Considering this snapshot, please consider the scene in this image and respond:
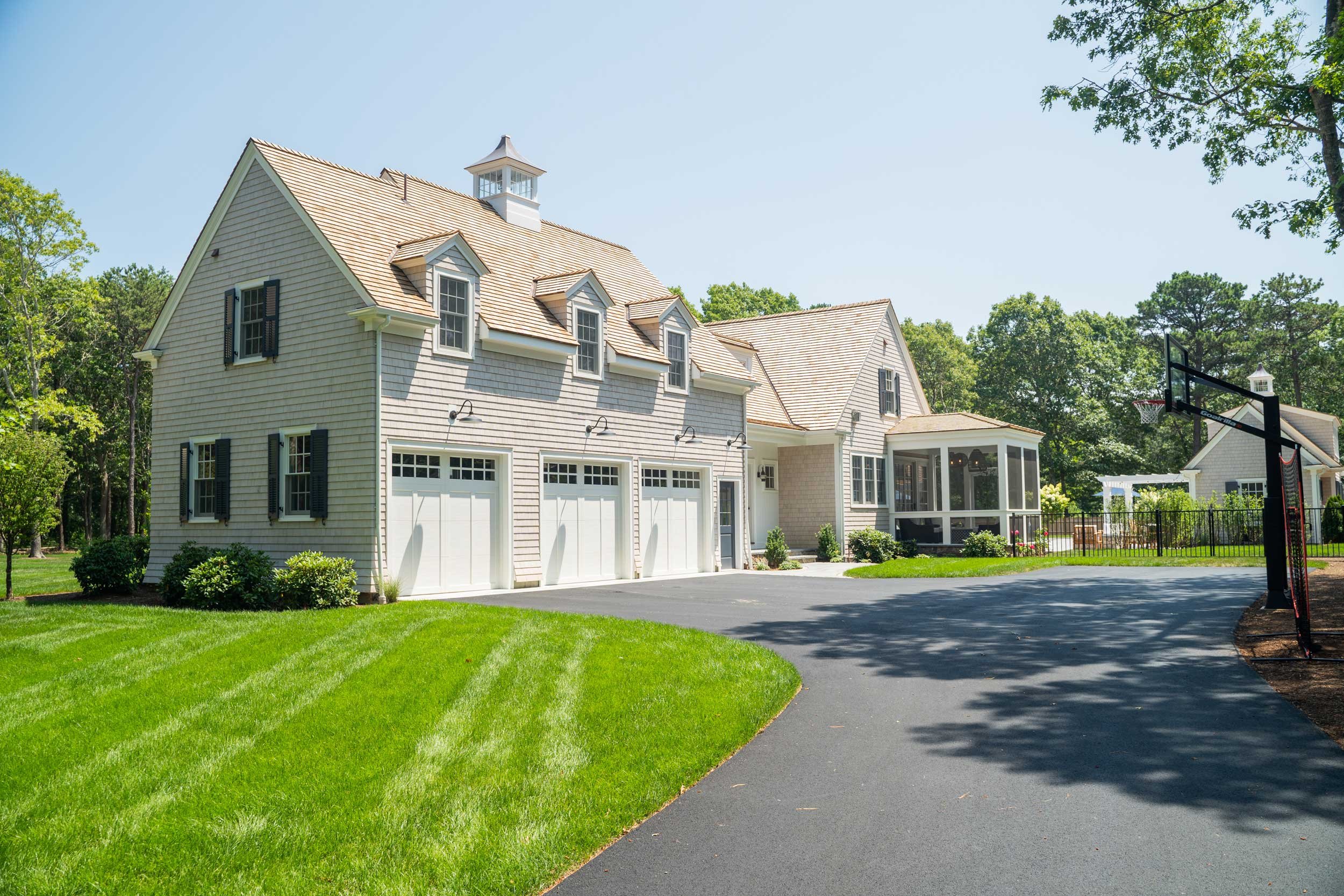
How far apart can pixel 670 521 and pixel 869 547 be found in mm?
7680

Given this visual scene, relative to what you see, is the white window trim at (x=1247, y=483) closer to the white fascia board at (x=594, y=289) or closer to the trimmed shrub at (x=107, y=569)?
the white fascia board at (x=594, y=289)

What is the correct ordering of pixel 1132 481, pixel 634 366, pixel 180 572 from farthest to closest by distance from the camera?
pixel 1132 481, pixel 634 366, pixel 180 572

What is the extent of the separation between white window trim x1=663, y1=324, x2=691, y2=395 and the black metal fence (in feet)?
37.5

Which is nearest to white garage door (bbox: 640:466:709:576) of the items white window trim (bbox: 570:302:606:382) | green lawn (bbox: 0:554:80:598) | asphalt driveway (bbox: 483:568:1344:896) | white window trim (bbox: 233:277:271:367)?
white window trim (bbox: 570:302:606:382)

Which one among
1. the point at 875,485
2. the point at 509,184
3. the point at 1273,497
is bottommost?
the point at 1273,497

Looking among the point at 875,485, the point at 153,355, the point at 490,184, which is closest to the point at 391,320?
the point at 153,355

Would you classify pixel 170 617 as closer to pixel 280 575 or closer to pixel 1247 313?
pixel 280 575

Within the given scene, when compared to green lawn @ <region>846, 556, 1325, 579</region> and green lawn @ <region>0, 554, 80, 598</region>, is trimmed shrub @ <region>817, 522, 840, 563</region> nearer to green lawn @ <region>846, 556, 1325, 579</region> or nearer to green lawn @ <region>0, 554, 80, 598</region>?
green lawn @ <region>846, 556, 1325, 579</region>

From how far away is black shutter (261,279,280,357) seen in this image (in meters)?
16.4

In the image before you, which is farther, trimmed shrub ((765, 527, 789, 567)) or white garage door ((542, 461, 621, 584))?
trimmed shrub ((765, 527, 789, 567))

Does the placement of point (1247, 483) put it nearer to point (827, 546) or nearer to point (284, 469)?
point (827, 546)

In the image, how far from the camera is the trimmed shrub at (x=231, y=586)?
13.7m

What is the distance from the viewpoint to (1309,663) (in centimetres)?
895

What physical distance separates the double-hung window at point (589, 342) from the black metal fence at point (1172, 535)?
46.0ft
